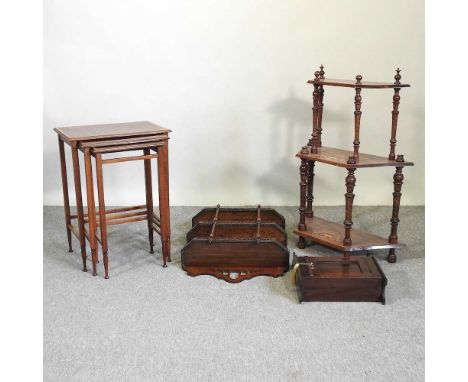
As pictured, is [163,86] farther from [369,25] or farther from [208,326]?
[208,326]

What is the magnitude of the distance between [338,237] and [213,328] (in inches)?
43.1

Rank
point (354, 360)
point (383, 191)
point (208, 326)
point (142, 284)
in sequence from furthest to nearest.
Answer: point (383, 191) < point (142, 284) < point (208, 326) < point (354, 360)

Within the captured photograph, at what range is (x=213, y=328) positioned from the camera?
2.59m

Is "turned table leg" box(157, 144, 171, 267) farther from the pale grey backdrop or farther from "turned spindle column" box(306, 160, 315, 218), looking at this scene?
the pale grey backdrop

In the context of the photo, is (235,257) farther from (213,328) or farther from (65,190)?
(65,190)

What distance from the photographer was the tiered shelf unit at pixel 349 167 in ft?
10.2

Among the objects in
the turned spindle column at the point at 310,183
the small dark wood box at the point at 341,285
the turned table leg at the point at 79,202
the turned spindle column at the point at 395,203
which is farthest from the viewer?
the turned spindle column at the point at 310,183

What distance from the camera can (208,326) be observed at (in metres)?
2.61

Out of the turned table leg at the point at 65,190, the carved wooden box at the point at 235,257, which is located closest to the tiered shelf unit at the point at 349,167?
the carved wooden box at the point at 235,257

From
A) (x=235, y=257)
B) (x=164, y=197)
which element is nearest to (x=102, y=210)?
(x=164, y=197)

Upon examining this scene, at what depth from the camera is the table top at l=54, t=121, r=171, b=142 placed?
9.61 ft

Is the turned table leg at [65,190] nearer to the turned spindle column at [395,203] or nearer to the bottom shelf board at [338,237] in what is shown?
the bottom shelf board at [338,237]

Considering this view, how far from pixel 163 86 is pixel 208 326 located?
2.09 m

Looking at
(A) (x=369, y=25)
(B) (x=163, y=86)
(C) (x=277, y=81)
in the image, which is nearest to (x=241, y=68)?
(C) (x=277, y=81)
